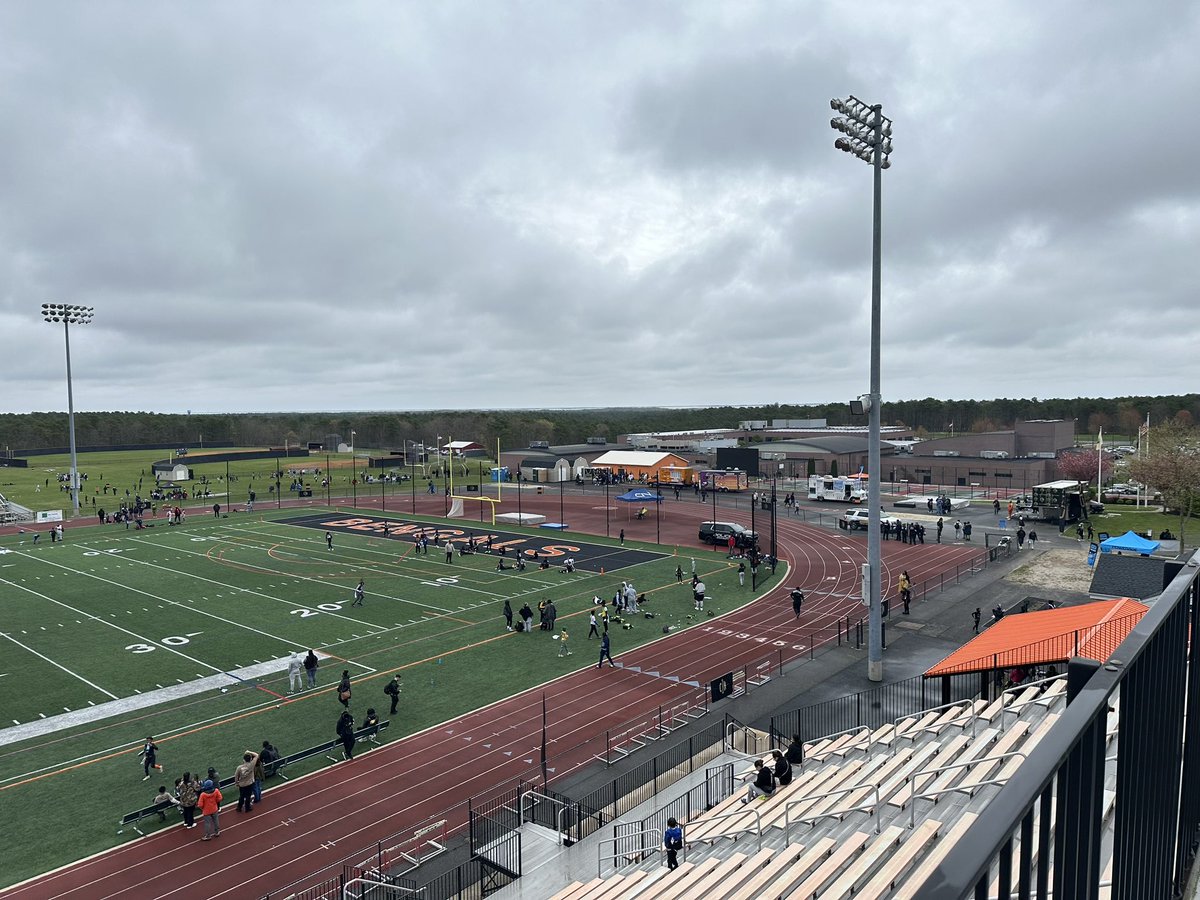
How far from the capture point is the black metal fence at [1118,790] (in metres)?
2.02

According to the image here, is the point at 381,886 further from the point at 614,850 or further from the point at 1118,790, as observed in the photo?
the point at 1118,790

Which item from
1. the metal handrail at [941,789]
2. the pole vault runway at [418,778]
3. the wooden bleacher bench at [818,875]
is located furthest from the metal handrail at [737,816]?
the pole vault runway at [418,778]

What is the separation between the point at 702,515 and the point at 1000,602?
34388mm

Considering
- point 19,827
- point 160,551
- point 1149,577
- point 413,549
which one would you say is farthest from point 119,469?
point 1149,577

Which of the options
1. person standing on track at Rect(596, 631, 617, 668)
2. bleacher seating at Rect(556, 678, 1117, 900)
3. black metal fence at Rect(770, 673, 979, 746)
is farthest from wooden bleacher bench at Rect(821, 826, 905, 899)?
person standing on track at Rect(596, 631, 617, 668)

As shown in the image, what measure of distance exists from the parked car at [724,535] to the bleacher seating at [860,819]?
108 ft

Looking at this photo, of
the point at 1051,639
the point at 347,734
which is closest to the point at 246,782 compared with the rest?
the point at 347,734

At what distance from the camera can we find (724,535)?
52.0 metres

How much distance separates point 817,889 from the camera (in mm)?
10578

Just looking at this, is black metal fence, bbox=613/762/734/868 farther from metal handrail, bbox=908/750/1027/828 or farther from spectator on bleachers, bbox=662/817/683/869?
metal handrail, bbox=908/750/1027/828

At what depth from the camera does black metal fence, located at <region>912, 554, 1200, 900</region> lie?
79.5 inches

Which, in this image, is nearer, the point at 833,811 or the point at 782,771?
the point at 833,811

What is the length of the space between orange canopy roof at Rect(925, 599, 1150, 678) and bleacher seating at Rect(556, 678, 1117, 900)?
6.72 feet

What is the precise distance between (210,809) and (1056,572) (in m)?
40.8
